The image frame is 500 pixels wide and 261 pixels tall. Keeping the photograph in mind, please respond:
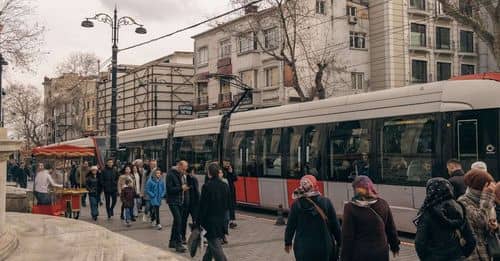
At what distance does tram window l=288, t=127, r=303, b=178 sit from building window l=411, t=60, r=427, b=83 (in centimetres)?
2467

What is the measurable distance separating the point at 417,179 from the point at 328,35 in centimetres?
2570

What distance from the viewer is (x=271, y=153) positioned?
16219mm

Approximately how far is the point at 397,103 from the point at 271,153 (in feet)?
17.3

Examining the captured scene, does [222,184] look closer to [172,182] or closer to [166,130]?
[172,182]

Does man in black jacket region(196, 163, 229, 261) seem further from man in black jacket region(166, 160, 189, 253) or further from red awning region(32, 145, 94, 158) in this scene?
red awning region(32, 145, 94, 158)

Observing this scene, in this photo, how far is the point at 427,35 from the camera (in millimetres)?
38562

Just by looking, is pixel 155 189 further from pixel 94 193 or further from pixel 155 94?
pixel 155 94

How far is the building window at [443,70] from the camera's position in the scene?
39.3 metres

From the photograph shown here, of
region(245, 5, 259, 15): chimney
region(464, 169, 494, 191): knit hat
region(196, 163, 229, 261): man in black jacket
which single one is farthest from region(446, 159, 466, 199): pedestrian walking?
region(245, 5, 259, 15): chimney

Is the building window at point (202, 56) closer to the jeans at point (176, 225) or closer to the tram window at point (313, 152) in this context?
the tram window at point (313, 152)

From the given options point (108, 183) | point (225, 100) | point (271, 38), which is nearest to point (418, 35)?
point (271, 38)

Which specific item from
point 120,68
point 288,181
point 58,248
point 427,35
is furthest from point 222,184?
point 120,68

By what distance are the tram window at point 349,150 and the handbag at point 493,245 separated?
261 inches

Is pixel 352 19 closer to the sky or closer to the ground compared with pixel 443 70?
closer to the sky
